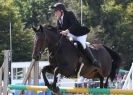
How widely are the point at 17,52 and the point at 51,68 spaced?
44.6 meters

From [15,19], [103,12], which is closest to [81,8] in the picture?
[103,12]

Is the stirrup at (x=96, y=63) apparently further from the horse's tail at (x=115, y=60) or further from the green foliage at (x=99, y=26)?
the green foliage at (x=99, y=26)

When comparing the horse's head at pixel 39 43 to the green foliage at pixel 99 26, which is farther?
the green foliage at pixel 99 26

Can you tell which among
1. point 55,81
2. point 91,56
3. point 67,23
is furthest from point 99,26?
point 55,81

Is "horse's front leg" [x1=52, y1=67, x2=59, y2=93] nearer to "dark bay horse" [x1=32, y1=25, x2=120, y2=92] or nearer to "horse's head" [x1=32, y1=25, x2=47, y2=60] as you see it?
"dark bay horse" [x1=32, y1=25, x2=120, y2=92]

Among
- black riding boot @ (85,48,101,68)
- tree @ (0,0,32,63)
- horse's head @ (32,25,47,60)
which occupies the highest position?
horse's head @ (32,25,47,60)

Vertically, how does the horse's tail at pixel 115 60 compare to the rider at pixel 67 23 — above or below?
below

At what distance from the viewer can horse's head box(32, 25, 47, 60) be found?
30.6ft

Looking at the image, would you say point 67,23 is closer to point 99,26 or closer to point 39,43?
point 39,43

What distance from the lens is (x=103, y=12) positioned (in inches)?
2406

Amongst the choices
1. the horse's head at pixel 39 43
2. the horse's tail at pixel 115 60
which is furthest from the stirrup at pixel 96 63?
the horse's head at pixel 39 43

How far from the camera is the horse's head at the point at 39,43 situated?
934 centimetres

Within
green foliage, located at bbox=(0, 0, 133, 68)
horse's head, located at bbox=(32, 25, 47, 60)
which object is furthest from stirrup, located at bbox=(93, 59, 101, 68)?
green foliage, located at bbox=(0, 0, 133, 68)

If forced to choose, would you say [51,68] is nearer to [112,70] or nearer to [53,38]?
[53,38]
